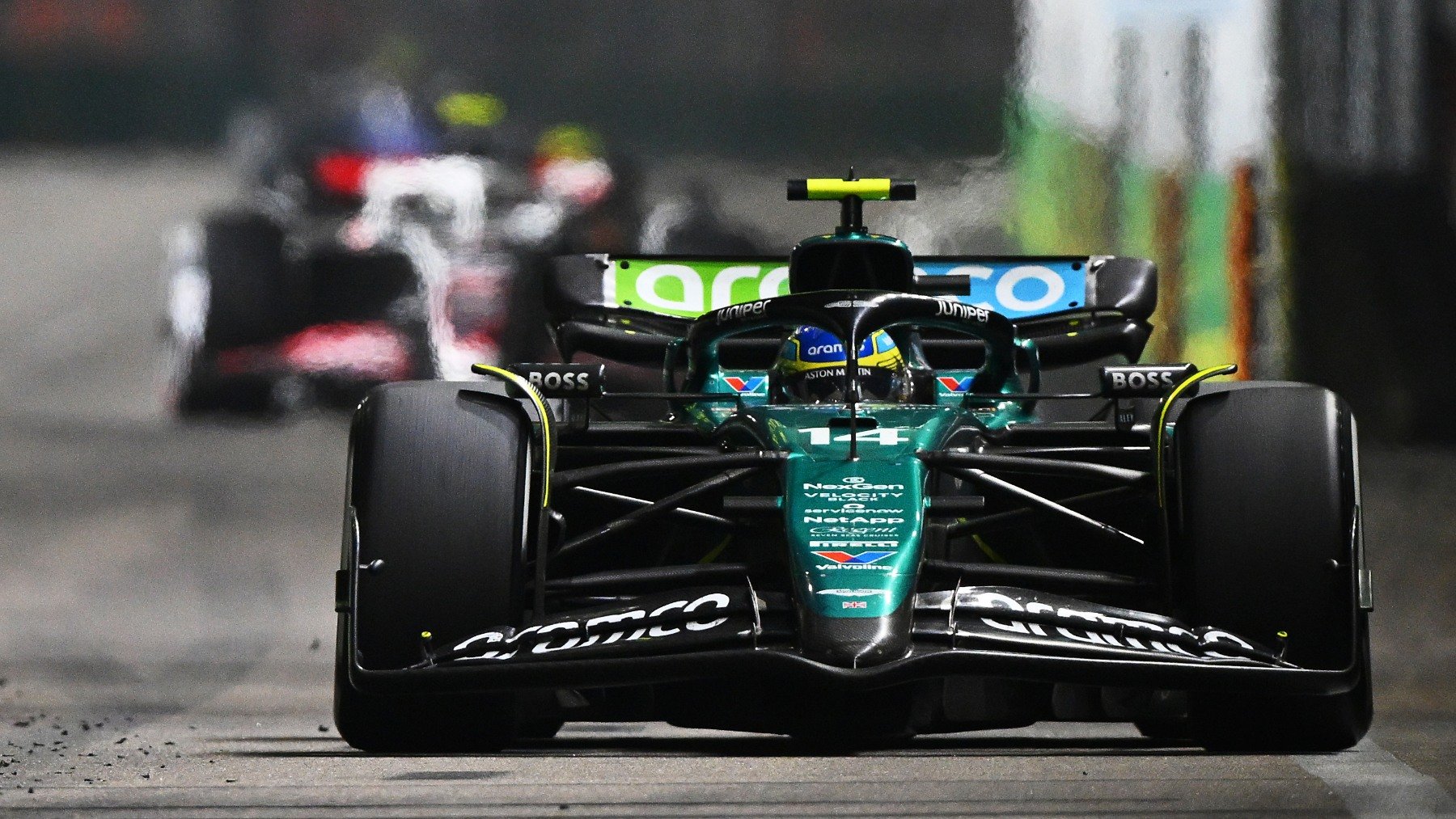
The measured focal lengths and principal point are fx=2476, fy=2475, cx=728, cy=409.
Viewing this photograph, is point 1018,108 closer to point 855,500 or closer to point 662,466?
point 662,466

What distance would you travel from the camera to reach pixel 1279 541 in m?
6.11

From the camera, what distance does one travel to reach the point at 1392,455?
1250cm

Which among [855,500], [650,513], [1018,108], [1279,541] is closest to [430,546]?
[650,513]

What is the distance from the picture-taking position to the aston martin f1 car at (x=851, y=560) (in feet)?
18.8

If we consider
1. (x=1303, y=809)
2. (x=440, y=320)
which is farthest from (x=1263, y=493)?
(x=440, y=320)

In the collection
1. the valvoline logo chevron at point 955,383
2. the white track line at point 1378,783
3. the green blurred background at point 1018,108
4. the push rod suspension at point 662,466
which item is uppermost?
the green blurred background at point 1018,108

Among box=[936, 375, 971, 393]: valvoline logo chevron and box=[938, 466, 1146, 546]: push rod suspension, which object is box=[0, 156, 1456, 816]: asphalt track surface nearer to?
box=[938, 466, 1146, 546]: push rod suspension

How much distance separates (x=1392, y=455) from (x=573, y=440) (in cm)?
663

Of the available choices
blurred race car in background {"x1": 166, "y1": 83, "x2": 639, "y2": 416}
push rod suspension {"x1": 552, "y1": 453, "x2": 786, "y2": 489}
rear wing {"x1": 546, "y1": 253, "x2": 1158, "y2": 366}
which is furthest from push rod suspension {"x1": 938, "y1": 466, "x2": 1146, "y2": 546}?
blurred race car in background {"x1": 166, "y1": 83, "x2": 639, "y2": 416}

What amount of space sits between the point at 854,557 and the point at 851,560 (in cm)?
2

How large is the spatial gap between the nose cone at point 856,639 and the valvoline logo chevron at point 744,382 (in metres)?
2.48

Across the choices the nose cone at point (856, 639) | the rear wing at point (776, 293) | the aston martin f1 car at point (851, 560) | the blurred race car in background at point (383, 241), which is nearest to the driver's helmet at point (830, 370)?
the aston martin f1 car at point (851, 560)

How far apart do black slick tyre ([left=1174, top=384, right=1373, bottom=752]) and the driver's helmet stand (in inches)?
47.1

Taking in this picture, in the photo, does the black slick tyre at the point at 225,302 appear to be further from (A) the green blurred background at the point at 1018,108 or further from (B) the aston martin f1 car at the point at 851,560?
(B) the aston martin f1 car at the point at 851,560
